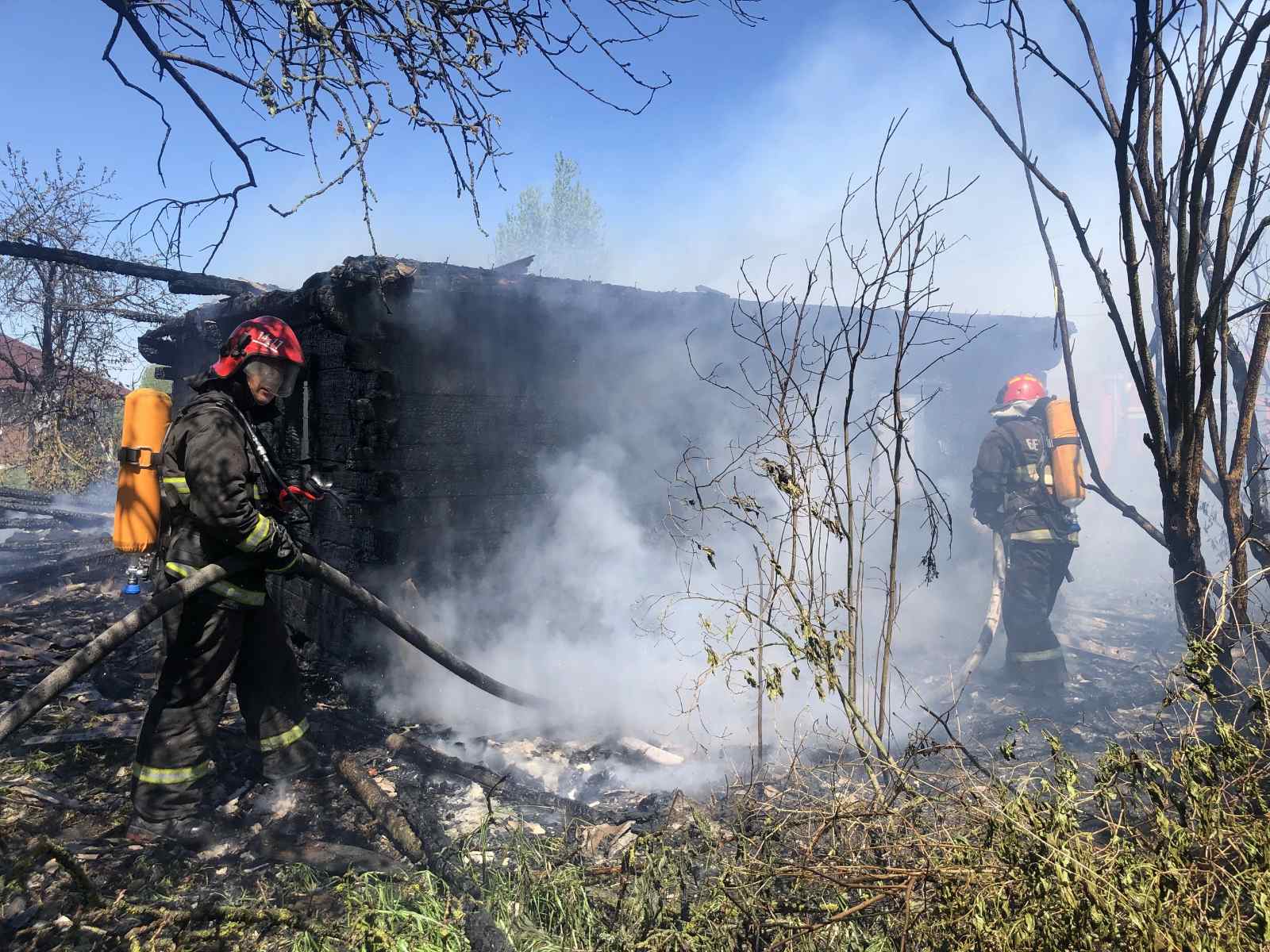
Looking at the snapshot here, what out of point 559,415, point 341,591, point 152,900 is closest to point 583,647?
point 559,415

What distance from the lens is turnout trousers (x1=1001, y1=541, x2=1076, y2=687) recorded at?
6.31m

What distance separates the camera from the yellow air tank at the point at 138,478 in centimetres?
395

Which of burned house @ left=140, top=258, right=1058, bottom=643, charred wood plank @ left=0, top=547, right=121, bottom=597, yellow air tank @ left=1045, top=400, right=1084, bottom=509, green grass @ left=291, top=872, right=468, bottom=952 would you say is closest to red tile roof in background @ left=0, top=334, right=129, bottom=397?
charred wood plank @ left=0, top=547, right=121, bottom=597

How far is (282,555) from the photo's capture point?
350cm

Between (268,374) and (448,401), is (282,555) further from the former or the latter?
(448,401)

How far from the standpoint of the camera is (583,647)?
21.0ft

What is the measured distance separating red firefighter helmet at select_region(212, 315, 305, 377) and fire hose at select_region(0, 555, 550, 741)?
105cm

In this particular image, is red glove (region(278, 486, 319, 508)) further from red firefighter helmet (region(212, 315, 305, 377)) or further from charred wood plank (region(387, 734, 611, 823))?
charred wood plank (region(387, 734, 611, 823))

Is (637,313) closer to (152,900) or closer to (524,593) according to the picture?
(524,593)

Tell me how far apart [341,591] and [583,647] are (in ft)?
9.98

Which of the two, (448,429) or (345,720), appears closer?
(345,720)

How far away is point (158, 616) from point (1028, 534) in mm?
6991

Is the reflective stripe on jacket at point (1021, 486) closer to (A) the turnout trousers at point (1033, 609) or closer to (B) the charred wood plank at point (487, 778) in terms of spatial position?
(A) the turnout trousers at point (1033, 609)

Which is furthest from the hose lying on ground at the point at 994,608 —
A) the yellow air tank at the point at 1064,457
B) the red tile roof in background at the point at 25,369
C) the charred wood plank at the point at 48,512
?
the charred wood plank at the point at 48,512
